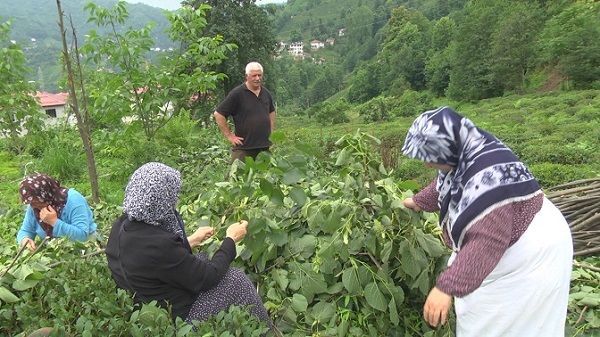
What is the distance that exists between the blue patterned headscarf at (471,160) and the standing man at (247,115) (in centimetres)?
318

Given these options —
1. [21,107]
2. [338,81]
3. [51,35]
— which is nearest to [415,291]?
[21,107]

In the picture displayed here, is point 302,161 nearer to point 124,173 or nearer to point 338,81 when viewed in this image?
point 124,173

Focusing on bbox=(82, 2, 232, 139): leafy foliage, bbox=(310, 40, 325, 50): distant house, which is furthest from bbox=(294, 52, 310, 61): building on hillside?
bbox=(82, 2, 232, 139): leafy foliage

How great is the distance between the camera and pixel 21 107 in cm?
531

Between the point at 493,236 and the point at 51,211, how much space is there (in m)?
2.57

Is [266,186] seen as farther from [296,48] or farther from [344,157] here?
[296,48]

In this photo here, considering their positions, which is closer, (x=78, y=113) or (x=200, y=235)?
(x=200, y=235)

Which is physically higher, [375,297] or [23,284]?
[23,284]

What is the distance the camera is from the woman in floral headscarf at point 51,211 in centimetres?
271

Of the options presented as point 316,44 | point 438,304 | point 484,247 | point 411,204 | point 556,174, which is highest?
point 484,247

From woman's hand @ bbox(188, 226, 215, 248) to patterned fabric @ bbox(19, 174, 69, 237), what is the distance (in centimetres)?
120

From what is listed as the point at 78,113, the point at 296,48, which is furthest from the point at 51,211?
the point at 296,48

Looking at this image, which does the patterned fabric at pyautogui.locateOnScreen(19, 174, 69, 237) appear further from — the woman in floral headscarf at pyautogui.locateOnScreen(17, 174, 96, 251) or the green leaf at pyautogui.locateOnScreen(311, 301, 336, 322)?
the green leaf at pyautogui.locateOnScreen(311, 301, 336, 322)

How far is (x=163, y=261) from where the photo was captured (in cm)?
176
